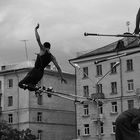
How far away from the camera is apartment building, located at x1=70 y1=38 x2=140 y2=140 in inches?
2734

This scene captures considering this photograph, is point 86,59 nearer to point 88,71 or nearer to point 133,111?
point 88,71

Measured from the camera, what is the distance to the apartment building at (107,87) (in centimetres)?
6944

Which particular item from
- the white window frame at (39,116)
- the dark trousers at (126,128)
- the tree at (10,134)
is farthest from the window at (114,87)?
the dark trousers at (126,128)

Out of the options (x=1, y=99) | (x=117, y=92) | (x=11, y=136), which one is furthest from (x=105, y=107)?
(x=1, y=99)

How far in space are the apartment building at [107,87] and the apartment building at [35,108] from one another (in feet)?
31.9

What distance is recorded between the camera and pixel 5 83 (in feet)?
284

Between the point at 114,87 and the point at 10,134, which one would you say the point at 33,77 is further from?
the point at 114,87

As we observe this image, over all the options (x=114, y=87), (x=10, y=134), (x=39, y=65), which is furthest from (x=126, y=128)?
(x=114, y=87)

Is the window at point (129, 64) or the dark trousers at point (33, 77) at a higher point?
the window at point (129, 64)

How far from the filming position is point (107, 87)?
7212cm

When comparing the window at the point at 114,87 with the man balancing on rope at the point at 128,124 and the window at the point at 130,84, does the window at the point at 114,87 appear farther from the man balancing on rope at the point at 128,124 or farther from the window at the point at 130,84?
the man balancing on rope at the point at 128,124

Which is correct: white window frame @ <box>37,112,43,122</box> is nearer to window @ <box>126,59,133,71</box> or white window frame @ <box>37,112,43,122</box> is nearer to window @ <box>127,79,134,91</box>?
window @ <box>127,79,134,91</box>

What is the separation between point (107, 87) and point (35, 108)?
16.5 m

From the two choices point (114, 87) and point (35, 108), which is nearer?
point (114, 87)
